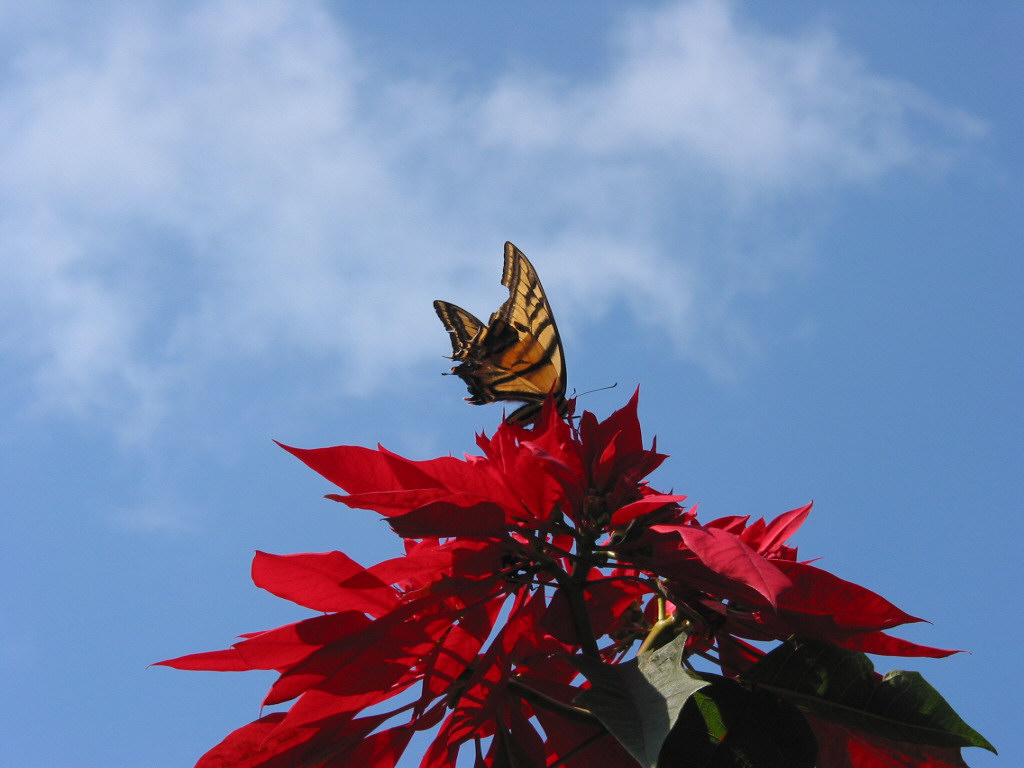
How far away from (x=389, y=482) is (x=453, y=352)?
0.84 metres

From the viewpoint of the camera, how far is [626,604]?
1181mm

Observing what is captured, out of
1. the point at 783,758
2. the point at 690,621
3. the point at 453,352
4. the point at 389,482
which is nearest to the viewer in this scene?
the point at 783,758

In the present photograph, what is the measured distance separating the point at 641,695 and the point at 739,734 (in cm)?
13

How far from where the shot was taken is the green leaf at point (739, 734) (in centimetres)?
88

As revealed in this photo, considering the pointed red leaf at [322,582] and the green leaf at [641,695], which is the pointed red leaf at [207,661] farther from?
the green leaf at [641,695]

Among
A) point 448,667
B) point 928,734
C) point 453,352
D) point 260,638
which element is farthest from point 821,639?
point 453,352

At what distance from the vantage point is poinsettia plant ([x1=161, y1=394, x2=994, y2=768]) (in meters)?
0.89

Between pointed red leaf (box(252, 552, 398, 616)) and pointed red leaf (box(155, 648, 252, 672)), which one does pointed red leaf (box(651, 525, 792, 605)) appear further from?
pointed red leaf (box(155, 648, 252, 672))

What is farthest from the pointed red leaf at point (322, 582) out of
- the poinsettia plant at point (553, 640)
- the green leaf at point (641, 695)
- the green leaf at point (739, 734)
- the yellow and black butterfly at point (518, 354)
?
the yellow and black butterfly at point (518, 354)

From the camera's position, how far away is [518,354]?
5.57 feet

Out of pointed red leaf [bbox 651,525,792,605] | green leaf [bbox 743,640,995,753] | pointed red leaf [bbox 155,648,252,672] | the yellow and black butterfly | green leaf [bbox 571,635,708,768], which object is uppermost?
the yellow and black butterfly

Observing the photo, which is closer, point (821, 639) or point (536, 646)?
point (821, 639)

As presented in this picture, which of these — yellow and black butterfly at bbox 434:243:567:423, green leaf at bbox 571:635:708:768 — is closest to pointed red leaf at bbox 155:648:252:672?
green leaf at bbox 571:635:708:768

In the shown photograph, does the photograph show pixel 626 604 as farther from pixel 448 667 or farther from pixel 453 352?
pixel 453 352
